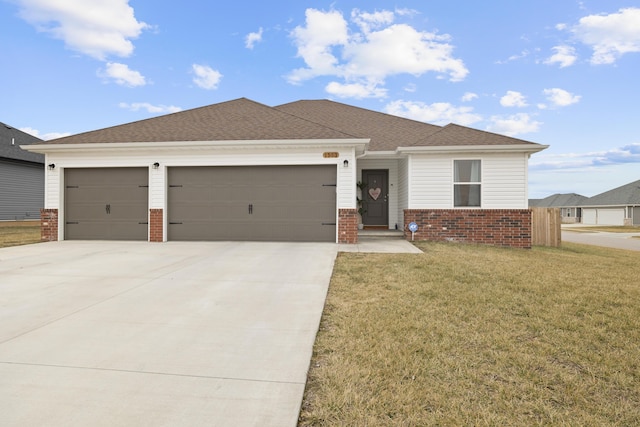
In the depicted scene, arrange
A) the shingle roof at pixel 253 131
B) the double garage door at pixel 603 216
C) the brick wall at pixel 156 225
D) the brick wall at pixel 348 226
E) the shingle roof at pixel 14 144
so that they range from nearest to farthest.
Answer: the brick wall at pixel 348 226
the shingle roof at pixel 253 131
the brick wall at pixel 156 225
the shingle roof at pixel 14 144
the double garage door at pixel 603 216

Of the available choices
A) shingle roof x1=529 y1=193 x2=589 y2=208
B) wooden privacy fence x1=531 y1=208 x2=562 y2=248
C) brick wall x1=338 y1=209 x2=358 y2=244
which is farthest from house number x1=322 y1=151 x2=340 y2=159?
shingle roof x1=529 y1=193 x2=589 y2=208

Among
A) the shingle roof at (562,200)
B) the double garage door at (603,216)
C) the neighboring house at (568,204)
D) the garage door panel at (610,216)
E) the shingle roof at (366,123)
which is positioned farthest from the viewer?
the shingle roof at (562,200)

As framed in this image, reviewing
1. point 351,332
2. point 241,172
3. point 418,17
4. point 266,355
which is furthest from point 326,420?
point 418,17

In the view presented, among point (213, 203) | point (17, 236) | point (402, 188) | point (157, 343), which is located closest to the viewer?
point (157, 343)

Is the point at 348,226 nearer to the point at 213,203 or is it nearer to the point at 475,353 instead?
the point at 213,203

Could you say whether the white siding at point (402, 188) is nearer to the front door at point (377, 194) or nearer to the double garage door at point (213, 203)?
the front door at point (377, 194)

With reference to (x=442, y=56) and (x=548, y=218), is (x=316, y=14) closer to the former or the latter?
(x=442, y=56)

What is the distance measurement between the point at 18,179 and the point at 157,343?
26.6 metres

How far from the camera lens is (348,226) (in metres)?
9.77

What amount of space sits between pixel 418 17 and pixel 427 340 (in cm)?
→ 1311

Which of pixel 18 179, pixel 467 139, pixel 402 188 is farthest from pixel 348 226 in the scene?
pixel 18 179

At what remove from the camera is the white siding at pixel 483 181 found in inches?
420

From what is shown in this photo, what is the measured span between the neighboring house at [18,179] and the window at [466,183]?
2579 centimetres

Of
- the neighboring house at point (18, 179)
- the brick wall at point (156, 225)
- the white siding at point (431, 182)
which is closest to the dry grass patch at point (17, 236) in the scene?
the neighboring house at point (18, 179)
